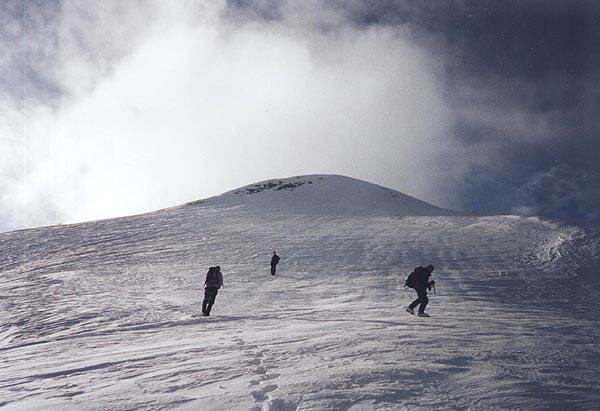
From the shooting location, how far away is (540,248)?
25.4m

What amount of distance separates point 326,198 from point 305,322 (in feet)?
136

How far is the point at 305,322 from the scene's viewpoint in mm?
11352

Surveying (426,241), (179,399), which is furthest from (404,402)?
(426,241)

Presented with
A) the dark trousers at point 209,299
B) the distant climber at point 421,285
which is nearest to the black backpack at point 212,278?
the dark trousers at point 209,299

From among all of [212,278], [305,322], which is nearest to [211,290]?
[212,278]

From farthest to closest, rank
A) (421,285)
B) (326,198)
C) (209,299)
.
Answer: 1. (326,198)
2. (209,299)
3. (421,285)

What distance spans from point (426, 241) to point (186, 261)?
16140 millimetres

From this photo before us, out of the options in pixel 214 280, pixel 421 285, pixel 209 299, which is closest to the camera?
pixel 421 285

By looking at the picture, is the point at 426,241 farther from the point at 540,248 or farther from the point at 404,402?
the point at 404,402

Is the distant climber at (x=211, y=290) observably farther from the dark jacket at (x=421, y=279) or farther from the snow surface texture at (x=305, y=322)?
the dark jacket at (x=421, y=279)

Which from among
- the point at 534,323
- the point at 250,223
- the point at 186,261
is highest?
the point at 250,223

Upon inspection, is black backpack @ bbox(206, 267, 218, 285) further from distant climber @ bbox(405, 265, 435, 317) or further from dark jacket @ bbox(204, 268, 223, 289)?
distant climber @ bbox(405, 265, 435, 317)

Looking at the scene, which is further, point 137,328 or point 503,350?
point 137,328

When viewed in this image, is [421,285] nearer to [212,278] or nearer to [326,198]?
[212,278]
